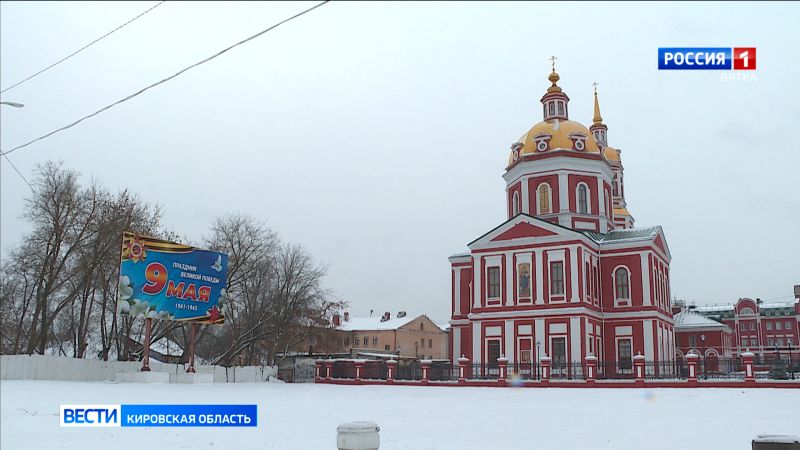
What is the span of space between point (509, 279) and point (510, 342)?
3.80 metres

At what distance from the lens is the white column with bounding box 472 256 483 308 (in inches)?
1618

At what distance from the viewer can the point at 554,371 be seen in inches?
1451

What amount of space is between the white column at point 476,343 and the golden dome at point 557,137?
1236cm

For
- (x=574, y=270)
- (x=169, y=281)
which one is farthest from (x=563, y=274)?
(x=169, y=281)

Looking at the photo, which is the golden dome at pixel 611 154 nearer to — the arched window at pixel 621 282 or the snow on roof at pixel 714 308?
the arched window at pixel 621 282

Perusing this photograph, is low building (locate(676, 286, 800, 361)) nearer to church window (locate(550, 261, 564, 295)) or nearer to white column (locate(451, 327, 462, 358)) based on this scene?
white column (locate(451, 327, 462, 358))

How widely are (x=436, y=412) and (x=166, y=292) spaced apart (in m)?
18.4

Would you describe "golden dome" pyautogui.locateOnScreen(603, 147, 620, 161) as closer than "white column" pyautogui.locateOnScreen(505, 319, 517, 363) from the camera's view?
No

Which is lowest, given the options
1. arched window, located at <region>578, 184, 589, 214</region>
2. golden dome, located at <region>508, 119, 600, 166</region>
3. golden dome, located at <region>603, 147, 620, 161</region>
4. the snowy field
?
the snowy field

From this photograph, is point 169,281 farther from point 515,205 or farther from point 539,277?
point 515,205

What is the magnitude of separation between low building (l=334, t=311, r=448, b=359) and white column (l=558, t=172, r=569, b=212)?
3601 centimetres

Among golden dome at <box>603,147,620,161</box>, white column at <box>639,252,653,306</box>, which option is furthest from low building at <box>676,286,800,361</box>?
white column at <box>639,252,653,306</box>

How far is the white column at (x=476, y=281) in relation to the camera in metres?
41.1

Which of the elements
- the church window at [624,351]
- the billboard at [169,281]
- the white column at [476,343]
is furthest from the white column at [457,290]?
the billboard at [169,281]
